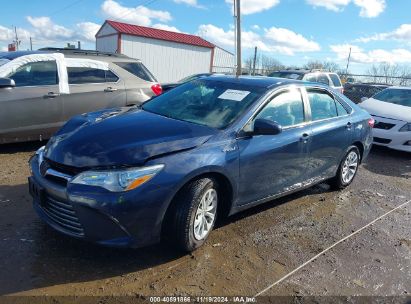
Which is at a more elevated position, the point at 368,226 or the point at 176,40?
the point at 176,40

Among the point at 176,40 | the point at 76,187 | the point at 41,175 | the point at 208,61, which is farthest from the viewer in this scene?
the point at 208,61

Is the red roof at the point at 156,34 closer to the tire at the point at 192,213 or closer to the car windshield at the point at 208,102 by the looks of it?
the car windshield at the point at 208,102

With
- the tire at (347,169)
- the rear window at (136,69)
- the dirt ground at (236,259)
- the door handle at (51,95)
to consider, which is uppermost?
the rear window at (136,69)

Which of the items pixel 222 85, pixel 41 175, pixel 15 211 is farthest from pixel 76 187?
pixel 222 85

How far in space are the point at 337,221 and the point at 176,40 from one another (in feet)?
80.4

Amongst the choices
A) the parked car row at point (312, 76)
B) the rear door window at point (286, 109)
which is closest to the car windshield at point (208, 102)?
the rear door window at point (286, 109)

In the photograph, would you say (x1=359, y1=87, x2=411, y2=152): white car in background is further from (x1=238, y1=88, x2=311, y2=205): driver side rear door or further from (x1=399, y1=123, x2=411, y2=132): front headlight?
(x1=238, y1=88, x2=311, y2=205): driver side rear door

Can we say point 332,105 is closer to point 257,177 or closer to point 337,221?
point 337,221

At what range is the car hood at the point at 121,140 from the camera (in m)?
3.17

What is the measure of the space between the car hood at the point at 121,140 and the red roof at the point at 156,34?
22.4 metres

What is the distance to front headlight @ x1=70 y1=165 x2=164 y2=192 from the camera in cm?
303

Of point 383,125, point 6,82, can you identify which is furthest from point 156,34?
point 6,82

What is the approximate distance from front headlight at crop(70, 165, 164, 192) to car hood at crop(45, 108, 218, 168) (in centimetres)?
8

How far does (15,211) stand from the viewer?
4.23m
